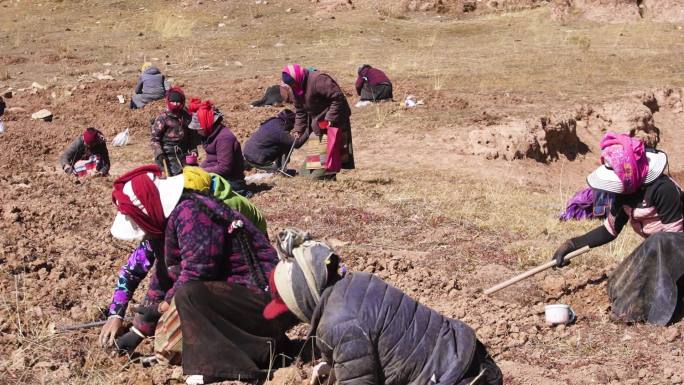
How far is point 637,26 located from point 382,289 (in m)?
19.7

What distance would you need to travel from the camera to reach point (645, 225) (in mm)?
4980

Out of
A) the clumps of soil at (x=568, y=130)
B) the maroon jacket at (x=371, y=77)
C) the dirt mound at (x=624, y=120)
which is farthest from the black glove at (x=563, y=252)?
the maroon jacket at (x=371, y=77)

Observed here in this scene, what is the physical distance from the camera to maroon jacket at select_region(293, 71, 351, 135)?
28.8 feet

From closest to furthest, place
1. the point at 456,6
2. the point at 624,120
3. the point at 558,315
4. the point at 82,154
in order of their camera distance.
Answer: the point at 558,315, the point at 82,154, the point at 624,120, the point at 456,6

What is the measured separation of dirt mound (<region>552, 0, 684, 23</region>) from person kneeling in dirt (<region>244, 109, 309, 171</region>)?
1416 centimetres

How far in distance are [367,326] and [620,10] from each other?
2056cm

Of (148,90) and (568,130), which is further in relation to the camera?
(148,90)

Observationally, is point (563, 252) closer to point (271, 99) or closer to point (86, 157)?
point (86, 157)

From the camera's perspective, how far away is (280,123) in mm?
9844

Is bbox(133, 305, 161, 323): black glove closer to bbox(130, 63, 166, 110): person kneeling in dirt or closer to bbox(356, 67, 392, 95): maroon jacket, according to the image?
bbox(356, 67, 392, 95): maroon jacket

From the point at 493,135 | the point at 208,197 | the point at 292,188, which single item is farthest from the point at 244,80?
the point at 208,197

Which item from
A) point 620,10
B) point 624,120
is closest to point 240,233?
point 624,120

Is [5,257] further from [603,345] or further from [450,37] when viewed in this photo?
[450,37]

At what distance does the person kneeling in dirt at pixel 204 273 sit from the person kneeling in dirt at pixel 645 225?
6.43 ft
